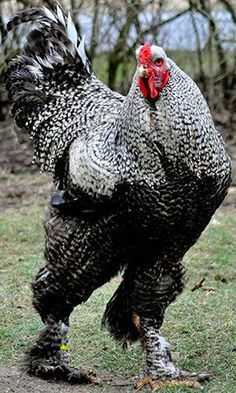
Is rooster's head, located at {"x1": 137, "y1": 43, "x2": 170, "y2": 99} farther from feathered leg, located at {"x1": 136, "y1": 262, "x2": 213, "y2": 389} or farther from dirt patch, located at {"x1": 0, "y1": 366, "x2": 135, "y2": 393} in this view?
dirt patch, located at {"x1": 0, "y1": 366, "x2": 135, "y2": 393}


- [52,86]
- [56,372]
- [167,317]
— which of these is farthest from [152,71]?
[167,317]

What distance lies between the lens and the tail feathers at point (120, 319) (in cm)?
648

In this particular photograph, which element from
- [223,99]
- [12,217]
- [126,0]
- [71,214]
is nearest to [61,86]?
[71,214]

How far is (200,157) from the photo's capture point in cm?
552

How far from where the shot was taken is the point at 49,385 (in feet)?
20.4

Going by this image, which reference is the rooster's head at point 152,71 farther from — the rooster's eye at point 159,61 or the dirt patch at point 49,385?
the dirt patch at point 49,385

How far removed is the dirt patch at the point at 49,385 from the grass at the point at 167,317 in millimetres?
163

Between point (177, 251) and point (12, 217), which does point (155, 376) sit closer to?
point (177, 251)

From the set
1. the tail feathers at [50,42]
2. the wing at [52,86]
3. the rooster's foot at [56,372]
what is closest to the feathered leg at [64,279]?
the rooster's foot at [56,372]

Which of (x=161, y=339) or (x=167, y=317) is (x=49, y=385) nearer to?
(x=161, y=339)

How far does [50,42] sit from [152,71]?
4.07 ft

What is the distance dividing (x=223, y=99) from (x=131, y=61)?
195 centimetres

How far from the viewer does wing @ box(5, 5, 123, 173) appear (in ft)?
20.8

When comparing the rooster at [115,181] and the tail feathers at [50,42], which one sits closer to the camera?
the rooster at [115,181]
